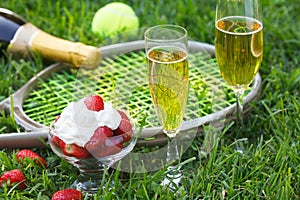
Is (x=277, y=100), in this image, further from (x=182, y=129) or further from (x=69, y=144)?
(x=69, y=144)

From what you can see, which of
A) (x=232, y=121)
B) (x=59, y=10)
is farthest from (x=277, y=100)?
(x=59, y=10)

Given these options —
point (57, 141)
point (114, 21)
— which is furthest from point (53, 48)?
point (57, 141)

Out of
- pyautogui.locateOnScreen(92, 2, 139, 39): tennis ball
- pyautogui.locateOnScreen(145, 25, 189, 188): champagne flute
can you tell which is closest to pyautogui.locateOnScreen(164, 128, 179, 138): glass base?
pyautogui.locateOnScreen(145, 25, 189, 188): champagne flute

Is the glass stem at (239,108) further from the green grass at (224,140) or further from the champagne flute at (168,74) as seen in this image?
the champagne flute at (168,74)

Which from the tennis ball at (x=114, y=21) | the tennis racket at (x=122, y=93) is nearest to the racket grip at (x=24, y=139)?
the tennis racket at (x=122, y=93)

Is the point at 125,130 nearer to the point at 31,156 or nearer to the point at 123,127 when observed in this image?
the point at 123,127
